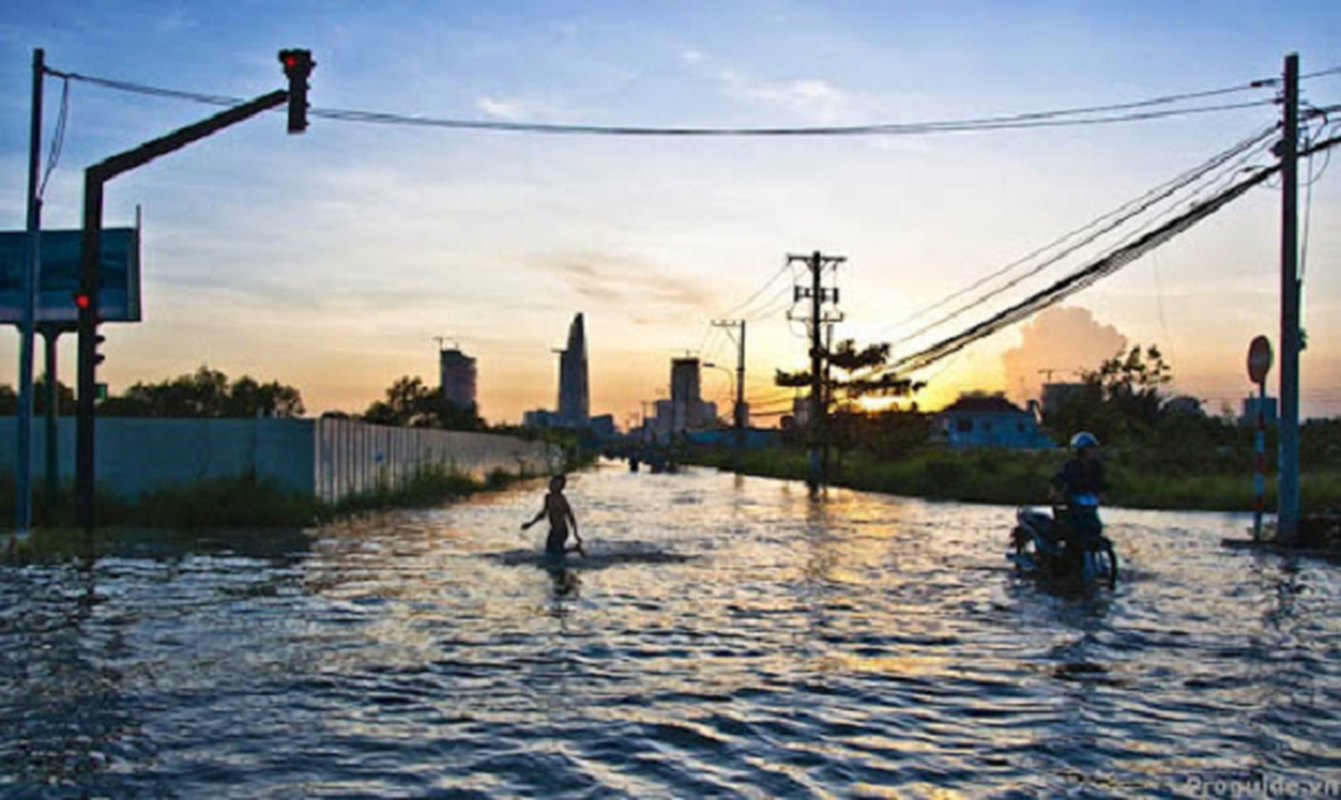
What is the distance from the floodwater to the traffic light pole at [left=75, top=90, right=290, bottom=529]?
496 cm

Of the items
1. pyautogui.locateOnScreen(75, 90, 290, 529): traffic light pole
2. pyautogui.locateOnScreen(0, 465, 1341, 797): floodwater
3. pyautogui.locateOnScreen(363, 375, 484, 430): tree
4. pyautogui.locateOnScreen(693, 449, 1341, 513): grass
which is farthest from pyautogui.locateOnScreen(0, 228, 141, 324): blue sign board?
pyautogui.locateOnScreen(363, 375, 484, 430): tree

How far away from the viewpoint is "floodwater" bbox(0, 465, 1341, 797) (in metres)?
6.41

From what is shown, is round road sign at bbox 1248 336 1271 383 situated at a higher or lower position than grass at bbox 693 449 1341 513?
higher

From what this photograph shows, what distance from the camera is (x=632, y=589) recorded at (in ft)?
46.6

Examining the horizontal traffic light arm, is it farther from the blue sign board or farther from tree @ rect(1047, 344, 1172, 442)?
tree @ rect(1047, 344, 1172, 442)

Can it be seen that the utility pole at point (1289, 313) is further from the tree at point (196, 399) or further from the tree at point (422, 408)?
the tree at point (422, 408)

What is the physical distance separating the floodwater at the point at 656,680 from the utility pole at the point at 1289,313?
3395 millimetres

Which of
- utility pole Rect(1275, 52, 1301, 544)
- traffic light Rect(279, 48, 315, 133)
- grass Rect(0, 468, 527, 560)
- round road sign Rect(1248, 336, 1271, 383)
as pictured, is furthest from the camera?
round road sign Rect(1248, 336, 1271, 383)

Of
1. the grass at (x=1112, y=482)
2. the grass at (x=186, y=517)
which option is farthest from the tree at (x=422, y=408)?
the grass at (x=186, y=517)

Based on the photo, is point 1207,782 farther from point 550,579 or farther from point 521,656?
point 550,579

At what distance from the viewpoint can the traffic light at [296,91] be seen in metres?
17.6

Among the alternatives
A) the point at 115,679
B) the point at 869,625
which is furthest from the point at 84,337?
the point at 869,625

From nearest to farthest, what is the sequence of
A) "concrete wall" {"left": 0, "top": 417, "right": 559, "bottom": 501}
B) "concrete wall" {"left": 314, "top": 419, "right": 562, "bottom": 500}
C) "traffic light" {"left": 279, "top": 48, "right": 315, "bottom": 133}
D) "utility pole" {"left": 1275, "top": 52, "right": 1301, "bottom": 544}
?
"traffic light" {"left": 279, "top": 48, "right": 315, "bottom": 133} < "utility pole" {"left": 1275, "top": 52, "right": 1301, "bottom": 544} < "concrete wall" {"left": 0, "top": 417, "right": 559, "bottom": 501} < "concrete wall" {"left": 314, "top": 419, "right": 562, "bottom": 500}

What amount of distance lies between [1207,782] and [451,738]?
14.1 ft
